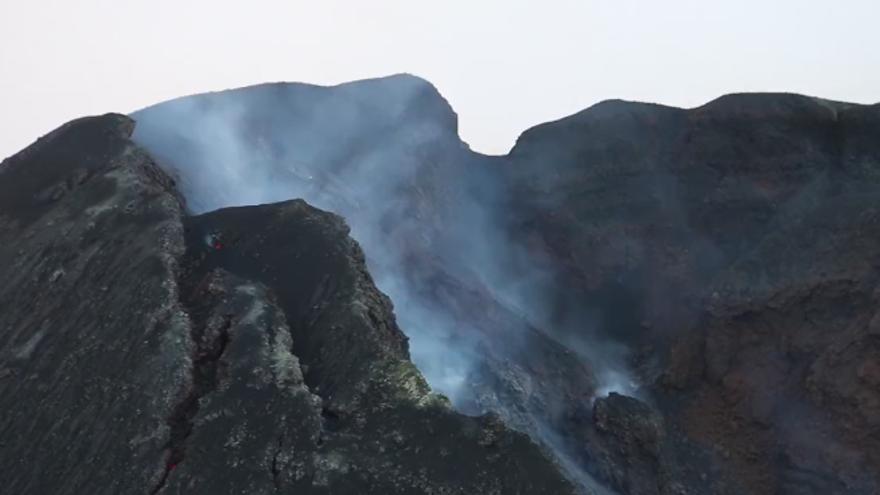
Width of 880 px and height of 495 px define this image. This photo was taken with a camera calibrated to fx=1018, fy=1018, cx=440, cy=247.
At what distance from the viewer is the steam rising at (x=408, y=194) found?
3612cm

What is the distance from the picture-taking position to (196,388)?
71.7 ft

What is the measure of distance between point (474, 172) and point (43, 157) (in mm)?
23328

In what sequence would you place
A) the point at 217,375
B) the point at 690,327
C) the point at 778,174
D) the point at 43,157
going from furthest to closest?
the point at 778,174 → the point at 690,327 → the point at 43,157 → the point at 217,375

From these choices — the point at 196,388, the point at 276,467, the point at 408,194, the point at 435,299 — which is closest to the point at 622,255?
the point at 408,194

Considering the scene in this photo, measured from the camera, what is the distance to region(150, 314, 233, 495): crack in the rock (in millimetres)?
20312

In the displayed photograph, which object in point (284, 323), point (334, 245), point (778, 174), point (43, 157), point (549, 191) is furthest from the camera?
point (549, 191)

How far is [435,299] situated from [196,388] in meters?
17.2

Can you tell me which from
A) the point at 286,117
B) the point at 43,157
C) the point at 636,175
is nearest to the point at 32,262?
the point at 43,157

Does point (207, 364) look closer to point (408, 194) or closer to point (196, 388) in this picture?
point (196, 388)

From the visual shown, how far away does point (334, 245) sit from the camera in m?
26.4

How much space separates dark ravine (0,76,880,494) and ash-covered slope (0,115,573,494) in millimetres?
62

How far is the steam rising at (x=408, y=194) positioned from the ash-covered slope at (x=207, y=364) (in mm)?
7236

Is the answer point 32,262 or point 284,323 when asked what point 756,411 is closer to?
point 284,323

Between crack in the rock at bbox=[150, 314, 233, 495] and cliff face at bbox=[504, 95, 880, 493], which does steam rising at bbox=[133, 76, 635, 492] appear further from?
crack in the rock at bbox=[150, 314, 233, 495]
